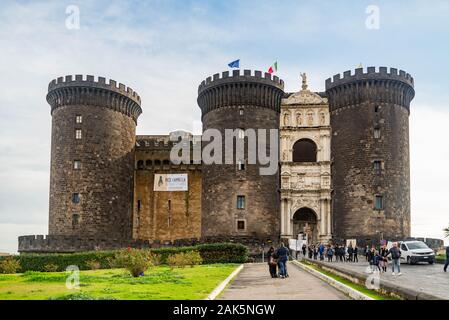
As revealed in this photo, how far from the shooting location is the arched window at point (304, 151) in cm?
5425

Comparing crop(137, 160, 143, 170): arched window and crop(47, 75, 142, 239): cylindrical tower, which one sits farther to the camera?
crop(137, 160, 143, 170): arched window

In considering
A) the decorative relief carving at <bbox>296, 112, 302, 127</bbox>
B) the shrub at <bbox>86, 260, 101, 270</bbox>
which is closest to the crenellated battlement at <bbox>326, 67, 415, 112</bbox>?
the decorative relief carving at <bbox>296, 112, 302, 127</bbox>

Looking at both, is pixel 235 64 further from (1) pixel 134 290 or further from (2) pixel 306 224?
(1) pixel 134 290

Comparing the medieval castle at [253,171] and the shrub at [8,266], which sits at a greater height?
the medieval castle at [253,171]

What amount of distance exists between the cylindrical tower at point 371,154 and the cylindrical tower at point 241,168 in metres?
5.43

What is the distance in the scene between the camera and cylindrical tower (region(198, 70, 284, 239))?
4928 cm

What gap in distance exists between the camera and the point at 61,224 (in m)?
49.5

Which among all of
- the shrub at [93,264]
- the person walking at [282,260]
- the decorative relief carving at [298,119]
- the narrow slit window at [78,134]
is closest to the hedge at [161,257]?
the shrub at [93,264]

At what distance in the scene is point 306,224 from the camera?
170 ft

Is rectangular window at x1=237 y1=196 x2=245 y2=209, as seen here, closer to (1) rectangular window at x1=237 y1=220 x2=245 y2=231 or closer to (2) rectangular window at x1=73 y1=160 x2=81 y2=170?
(1) rectangular window at x1=237 y1=220 x2=245 y2=231

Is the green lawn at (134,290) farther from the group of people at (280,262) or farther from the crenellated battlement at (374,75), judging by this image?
the crenellated battlement at (374,75)

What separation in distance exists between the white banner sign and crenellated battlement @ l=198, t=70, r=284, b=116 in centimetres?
705

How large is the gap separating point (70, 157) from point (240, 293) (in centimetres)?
3592
